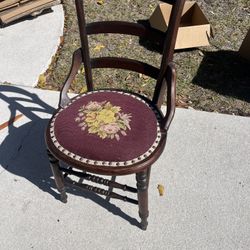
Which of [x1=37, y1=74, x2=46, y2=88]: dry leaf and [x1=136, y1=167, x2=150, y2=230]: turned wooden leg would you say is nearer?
[x1=136, y1=167, x2=150, y2=230]: turned wooden leg

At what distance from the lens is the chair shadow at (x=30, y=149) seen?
2359mm

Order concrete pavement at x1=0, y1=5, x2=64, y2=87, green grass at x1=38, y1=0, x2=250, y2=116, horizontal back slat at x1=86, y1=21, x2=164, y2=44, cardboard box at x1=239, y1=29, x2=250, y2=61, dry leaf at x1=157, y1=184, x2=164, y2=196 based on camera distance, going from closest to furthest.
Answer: horizontal back slat at x1=86, y1=21, x2=164, y2=44, dry leaf at x1=157, y1=184, x2=164, y2=196, green grass at x1=38, y1=0, x2=250, y2=116, concrete pavement at x1=0, y1=5, x2=64, y2=87, cardboard box at x1=239, y1=29, x2=250, y2=61

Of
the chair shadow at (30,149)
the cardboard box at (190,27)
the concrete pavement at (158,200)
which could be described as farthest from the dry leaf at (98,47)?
the concrete pavement at (158,200)

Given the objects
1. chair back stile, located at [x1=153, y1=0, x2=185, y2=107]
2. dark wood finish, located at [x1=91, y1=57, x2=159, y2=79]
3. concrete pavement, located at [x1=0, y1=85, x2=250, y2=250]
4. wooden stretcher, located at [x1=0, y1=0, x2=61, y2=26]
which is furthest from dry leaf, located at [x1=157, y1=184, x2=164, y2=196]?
wooden stretcher, located at [x1=0, y1=0, x2=61, y2=26]

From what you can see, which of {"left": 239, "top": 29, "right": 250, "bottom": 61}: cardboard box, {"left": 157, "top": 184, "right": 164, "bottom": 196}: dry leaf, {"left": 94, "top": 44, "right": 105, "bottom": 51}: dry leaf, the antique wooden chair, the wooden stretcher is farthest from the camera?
the wooden stretcher

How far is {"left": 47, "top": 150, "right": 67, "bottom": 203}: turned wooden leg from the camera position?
1975 millimetres

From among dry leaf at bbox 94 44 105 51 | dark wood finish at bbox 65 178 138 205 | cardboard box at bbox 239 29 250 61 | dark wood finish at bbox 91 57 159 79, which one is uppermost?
dark wood finish at bbox 91 57 159 79

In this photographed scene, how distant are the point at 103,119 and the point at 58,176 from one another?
451 mm

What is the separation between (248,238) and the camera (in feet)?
6.95

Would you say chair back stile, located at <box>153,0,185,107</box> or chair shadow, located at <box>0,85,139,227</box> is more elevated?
chair back stile, located at <box>153,0,185,107</box>

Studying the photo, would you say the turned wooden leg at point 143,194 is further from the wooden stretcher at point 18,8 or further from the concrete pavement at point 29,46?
the wooden stretcher at point 18,8

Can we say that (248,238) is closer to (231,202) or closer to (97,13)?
(231,202)

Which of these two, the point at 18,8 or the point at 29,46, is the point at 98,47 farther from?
the point at 18,8

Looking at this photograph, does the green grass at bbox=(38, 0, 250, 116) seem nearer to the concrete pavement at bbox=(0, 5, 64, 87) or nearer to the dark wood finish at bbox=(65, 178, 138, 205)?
the concrete pavement at bbox=(0, 5, 64, 87)
